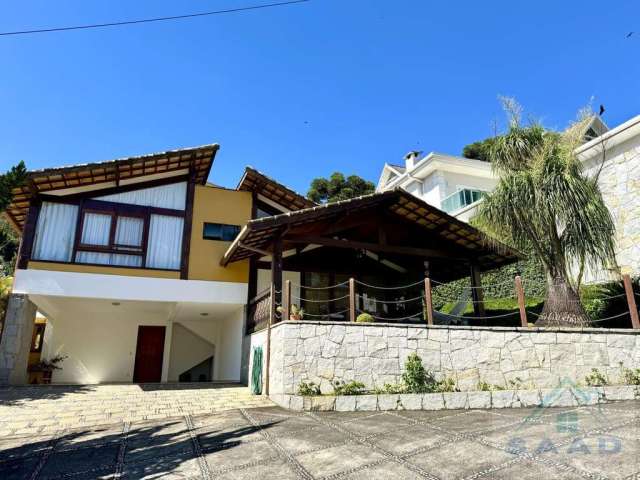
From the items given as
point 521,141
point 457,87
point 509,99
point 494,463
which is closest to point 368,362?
point 494,463

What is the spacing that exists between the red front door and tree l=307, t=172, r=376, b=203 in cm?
2019

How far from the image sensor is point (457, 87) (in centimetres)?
1202

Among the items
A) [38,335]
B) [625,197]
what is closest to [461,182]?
[625,197]

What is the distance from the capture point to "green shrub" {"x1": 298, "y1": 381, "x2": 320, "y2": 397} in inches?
309

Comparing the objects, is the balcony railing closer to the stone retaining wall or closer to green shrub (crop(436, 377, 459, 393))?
the stone retaining wall

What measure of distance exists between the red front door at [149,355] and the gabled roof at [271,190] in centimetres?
680

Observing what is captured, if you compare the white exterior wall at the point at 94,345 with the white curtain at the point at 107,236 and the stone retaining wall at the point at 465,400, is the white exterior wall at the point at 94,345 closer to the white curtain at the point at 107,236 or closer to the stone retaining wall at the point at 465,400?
the white curtain at the point at 107,236

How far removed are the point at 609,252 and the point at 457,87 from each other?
5.94m

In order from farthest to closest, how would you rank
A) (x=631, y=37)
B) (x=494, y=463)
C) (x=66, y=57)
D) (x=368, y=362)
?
(x=631, y=37) < (x=66, y=57) < (x=368, y=362) < (x=494, y=463)

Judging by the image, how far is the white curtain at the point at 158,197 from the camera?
42.4 feet

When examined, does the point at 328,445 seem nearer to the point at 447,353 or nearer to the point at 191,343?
the point at 447,353

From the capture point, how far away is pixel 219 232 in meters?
13.8

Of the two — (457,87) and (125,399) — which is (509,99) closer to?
(457,87)

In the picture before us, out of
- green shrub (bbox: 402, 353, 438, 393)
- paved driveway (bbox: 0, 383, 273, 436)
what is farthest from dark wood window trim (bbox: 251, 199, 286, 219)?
green shrub (bbox: 402, 353, 438, 393)
